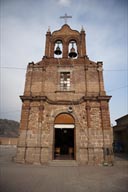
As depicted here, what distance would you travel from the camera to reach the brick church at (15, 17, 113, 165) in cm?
1029

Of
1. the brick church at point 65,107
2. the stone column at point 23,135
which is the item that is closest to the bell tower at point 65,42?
the brick church at point 65,107

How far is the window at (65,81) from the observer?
12448mm

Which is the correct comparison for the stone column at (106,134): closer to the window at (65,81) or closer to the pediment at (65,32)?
the window at (65,81)

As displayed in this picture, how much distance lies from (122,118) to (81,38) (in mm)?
12253

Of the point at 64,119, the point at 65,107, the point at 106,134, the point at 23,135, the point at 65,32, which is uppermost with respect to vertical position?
the point at 65,32

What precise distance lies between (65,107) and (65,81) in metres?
2.65

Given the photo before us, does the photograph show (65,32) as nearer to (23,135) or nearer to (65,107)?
(65,107)

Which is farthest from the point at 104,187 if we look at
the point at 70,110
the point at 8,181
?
the point at 70,110

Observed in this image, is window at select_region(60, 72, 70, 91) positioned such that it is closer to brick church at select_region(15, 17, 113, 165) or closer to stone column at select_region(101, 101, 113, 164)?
brick church at select_region(15, 17, 113, 165)

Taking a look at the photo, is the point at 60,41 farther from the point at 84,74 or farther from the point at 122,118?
the point at 122,118

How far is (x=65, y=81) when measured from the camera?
12.7 m

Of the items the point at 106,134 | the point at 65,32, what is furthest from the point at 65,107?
the point at 65,32

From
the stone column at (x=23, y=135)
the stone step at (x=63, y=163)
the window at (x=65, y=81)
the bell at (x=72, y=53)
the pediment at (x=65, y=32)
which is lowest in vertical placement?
the stone step at (x=63, y=163)

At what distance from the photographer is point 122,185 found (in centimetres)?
569
